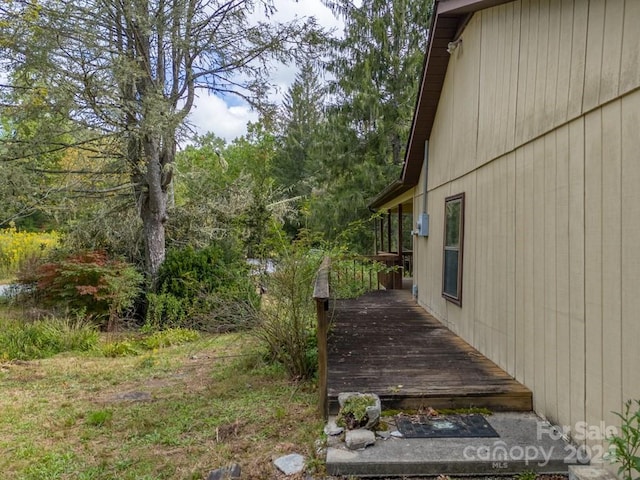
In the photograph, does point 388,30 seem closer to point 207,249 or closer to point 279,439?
point 207,249

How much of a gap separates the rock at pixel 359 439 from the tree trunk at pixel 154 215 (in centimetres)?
780

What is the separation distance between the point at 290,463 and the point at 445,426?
1.19 m

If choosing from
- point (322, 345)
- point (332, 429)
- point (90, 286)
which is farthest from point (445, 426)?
point (90, 286)

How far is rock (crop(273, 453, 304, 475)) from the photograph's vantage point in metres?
2.89

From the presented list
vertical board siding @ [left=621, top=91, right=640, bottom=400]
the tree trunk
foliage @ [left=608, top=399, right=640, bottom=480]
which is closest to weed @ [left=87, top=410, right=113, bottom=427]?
foliage @ [left=608, top=399, right=640, bottom=480]

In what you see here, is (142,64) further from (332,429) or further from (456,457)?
(456,457)

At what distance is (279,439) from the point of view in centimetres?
343

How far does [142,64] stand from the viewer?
29.2 ft

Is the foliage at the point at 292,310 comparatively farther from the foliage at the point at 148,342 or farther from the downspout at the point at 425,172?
the downspout at the point at 425,172

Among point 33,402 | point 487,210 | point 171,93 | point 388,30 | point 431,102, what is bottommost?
point 33,402

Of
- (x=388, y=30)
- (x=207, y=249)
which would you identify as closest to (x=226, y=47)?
(x=207, y=249)

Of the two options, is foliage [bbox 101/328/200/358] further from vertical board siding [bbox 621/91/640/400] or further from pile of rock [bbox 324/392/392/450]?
vertical board siding [bbox 621/91/640/400]

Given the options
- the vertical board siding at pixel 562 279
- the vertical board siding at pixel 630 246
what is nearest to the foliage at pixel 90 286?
the vertical board siding at pixel 562 279

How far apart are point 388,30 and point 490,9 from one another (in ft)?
40.3
